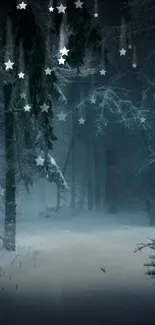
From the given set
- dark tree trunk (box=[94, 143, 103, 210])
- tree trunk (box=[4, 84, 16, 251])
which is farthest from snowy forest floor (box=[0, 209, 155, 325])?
dark tree trunk (box=[94, 143, 103, 210])

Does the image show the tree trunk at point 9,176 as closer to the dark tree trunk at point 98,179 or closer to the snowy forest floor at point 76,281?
the snowy forest floor at point 76,281

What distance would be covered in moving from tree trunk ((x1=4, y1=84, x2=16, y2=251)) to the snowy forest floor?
56cm

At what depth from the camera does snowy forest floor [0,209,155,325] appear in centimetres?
761

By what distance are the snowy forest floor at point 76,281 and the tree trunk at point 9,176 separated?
1.83 feet

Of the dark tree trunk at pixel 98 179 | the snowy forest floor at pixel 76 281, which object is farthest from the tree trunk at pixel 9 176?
the dark tree trunk at pixel 98 179

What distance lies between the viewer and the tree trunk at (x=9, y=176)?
13539 millimetres

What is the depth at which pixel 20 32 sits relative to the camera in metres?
9.52

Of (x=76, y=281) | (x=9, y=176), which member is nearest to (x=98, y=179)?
(x=9, y=176)

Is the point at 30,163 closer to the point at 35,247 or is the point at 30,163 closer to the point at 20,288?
the point at 35,247

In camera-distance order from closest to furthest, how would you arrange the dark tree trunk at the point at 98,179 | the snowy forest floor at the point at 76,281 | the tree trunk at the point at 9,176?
the snowy forest floor at the point at 76,281 → the tree trunk at the point at 9,176 → the dark tree trunk at the point at 98,179

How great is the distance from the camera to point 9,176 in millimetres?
13570

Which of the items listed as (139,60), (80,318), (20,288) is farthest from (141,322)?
(139,60)

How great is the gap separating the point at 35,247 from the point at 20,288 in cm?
533

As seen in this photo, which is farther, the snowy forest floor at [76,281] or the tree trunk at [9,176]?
the tree trunk at [9,176]
